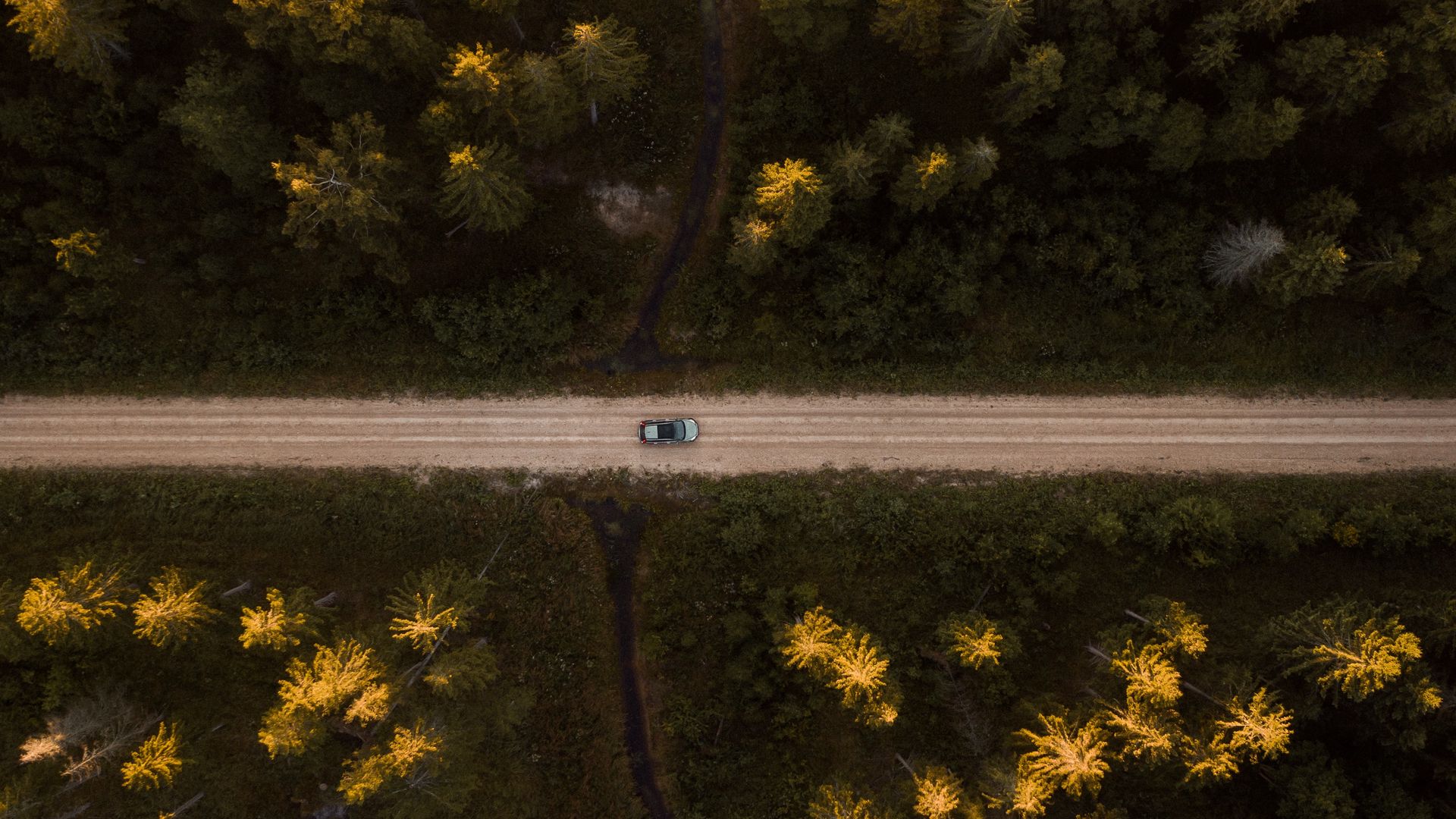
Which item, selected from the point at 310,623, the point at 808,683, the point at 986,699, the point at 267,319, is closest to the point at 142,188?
the point at 267,319

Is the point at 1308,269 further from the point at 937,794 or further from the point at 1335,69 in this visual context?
the point at 937,794

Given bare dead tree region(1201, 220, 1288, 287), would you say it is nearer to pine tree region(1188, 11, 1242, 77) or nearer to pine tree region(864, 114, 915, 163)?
pine tree region(1188, 11, 1242, 77)

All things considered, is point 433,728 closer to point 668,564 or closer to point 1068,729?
point 668,564

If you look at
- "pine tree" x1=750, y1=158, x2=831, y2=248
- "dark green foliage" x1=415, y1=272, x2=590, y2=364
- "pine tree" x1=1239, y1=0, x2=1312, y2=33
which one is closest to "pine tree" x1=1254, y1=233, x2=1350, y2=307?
"pine tree" x1=1239, y1=0, x2=1312, y2=33

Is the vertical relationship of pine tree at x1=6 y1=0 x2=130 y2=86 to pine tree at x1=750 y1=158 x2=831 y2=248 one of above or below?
above

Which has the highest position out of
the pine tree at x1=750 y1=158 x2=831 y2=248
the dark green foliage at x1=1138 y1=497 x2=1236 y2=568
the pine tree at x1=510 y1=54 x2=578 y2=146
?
the pine tree at x1=510 y1=54 x2=578 y2=146

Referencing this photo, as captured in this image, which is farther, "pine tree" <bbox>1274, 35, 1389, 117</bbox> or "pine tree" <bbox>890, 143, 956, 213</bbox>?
"pine tree" <bbox>890, 143, 956, 213</bbox>

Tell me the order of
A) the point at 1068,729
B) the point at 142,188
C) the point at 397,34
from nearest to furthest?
the point at 397,34, the point at 1068,729, the point at 142,188
